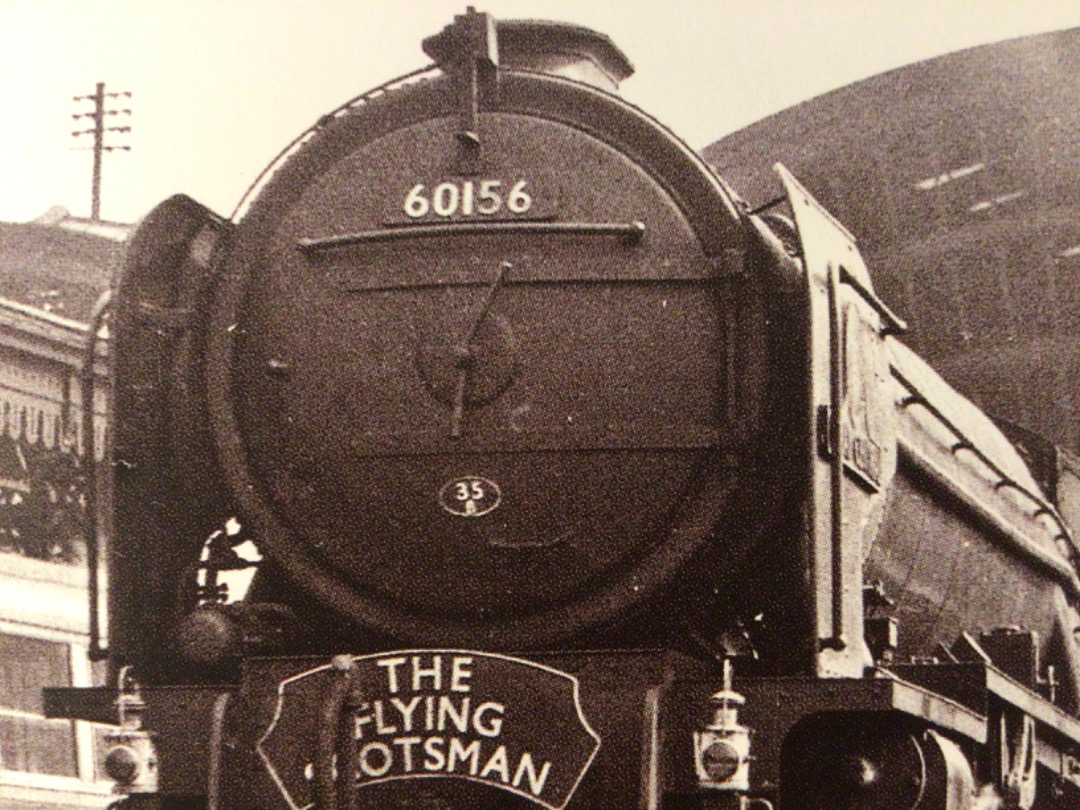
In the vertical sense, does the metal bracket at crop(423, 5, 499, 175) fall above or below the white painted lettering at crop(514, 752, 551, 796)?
above

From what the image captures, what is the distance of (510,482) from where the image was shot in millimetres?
4250

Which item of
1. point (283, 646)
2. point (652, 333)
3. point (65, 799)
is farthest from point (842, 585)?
point (65, 799)

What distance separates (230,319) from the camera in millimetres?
4570

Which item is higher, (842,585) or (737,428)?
(737,428)

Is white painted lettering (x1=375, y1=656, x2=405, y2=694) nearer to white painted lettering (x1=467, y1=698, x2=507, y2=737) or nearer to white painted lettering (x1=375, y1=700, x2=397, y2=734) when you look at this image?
white painted lettering (x1=375, y1=700, x2=397, y2=734)

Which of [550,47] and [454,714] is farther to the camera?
[550,47]

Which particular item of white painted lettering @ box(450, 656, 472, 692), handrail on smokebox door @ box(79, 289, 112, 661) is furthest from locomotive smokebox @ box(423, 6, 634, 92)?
white painted lettering @ box(450, 656, 472, 692)

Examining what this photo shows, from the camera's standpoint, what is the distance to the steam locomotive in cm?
389

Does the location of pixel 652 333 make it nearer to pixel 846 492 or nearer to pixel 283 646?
pixel 846 492

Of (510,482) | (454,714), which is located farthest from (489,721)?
(510,482)

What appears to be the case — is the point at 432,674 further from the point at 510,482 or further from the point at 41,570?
the point at 41,570

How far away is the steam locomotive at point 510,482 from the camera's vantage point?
389 cm

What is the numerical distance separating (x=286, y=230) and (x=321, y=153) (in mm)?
228

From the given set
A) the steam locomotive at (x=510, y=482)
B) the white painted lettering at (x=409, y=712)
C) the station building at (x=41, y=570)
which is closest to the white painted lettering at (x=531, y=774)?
the steam locomotive at (x=510, y=482)
